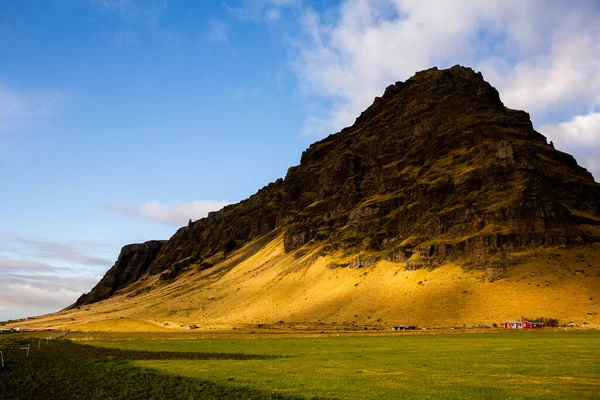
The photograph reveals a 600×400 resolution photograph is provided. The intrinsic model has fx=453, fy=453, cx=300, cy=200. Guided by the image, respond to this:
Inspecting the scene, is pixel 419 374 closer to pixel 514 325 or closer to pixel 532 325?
pixel 532 325

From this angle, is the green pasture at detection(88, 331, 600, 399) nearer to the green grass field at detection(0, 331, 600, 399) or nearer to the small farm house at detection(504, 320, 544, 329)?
the green grass field at detection(0, 331, 600, 399)

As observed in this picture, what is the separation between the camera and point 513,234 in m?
139

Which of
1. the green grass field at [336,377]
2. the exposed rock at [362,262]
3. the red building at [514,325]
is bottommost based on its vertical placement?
the red building at [514,325]

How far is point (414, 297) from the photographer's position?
129500 mm

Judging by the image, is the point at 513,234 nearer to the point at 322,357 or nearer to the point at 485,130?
the point at 485,130

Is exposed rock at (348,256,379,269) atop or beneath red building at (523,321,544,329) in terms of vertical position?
atop

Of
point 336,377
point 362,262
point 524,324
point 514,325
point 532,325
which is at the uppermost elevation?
point 362,262

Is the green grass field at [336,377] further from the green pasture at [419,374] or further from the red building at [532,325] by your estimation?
the red building at [532,325]

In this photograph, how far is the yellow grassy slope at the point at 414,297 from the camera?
109500 mm

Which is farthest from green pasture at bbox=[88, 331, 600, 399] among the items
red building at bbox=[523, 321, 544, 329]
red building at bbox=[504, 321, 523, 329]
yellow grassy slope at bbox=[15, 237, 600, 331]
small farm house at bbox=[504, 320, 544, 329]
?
yellow grassy slope at bbox=[15, 237, 600, 331]

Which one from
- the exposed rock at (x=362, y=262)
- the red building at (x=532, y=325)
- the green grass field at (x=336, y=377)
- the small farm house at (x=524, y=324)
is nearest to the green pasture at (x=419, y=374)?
the green grass field at (x=336, y=377)

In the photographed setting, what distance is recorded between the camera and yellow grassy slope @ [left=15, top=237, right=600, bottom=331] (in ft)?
359

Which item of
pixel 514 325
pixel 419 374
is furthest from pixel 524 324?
pixel 419 374

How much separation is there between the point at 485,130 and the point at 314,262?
94.9 m
